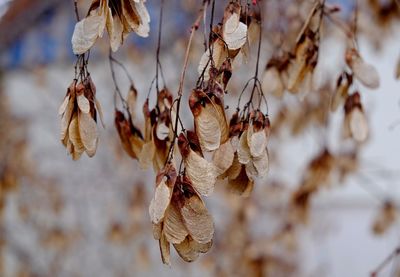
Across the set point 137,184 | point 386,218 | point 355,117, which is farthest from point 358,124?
point 137,184

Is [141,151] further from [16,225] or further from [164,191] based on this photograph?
[16,225]

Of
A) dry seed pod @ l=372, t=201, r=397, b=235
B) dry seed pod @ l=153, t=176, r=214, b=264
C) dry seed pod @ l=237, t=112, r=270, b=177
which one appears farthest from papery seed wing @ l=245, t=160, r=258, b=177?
dry seed pod @ l=372, t=201, r=397, b=235

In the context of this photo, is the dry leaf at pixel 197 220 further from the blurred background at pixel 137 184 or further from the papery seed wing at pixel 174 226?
the blurred background at pixel 137 184

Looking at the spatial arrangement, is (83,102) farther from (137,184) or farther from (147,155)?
(137,184)

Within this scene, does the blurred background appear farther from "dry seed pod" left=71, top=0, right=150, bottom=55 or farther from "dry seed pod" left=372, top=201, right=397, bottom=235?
"dry seed pod" left=71, top=0, right=150, bottom=55

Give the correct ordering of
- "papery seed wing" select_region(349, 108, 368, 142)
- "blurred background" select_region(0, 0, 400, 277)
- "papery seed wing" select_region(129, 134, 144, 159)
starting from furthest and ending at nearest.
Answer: "blurred background" select_region(0, 0, 400, 277) < "papery seed wing" select_region(349, 108, 368, 142) < "papery seed wing" select_region(129, 134, 144, 159)

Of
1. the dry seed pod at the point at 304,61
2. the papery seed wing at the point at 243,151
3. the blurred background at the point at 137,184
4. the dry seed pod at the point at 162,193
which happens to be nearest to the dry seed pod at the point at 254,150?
the papery seed wing at the point at 243,151
